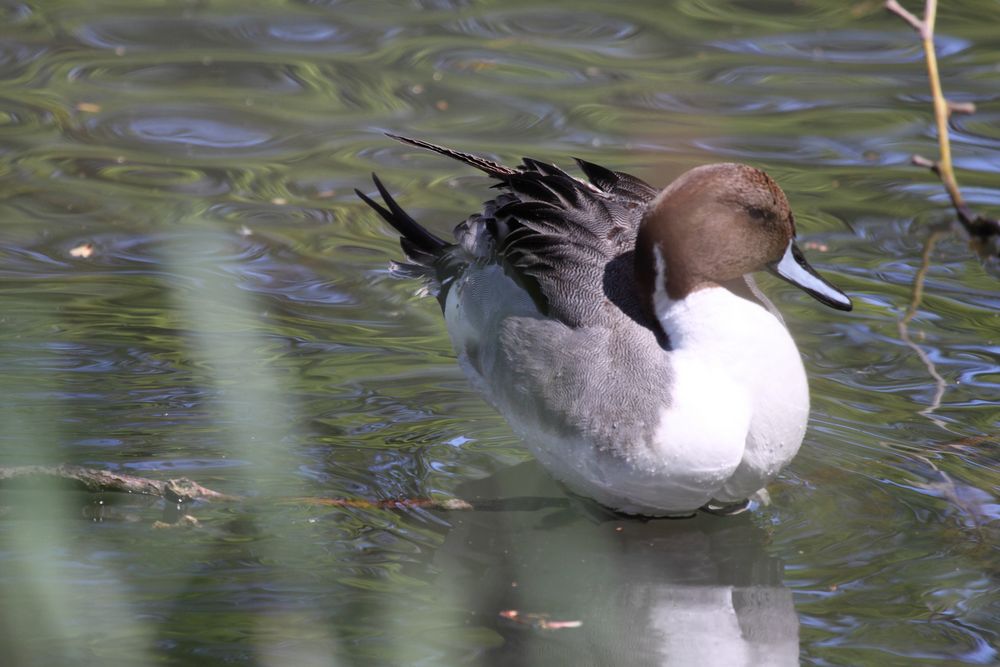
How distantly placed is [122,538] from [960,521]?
2287 mm

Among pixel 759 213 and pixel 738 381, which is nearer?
pixel 738 381

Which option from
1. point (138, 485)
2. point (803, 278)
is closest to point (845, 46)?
point (803, 278)

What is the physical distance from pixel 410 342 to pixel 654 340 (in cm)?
159

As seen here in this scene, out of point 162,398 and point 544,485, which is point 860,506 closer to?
point 544,485

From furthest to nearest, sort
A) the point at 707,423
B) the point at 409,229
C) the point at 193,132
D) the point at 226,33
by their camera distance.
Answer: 1. the point at 226,33
2. the point at 193,132
3. the point at 409,229
4. the point at 707,423

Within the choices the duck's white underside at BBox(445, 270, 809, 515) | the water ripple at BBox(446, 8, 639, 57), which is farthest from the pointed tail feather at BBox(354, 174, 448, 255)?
the water ripple at BBox(446, 8, 639, 57)

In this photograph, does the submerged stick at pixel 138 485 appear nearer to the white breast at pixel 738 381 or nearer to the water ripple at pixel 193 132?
the white breast at pixel 738 381

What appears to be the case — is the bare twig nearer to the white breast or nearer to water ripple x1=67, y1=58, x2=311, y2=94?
the white breast

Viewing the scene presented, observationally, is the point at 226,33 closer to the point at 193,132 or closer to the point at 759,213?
the point at 193,132

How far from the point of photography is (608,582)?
3.51 metres

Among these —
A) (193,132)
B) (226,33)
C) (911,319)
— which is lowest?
(911,319)

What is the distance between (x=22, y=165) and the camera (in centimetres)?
639

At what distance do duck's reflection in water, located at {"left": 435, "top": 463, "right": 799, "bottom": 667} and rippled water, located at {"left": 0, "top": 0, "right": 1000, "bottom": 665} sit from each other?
0.01 m

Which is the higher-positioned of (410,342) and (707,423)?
(707,423)
